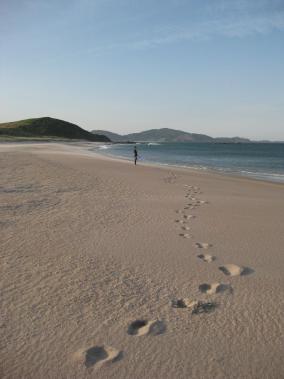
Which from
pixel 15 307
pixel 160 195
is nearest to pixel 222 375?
pixel 15 307

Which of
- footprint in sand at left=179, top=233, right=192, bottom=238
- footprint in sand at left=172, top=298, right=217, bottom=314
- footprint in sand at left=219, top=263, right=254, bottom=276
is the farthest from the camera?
footprint in sand at left=179, top=233, right=192, bottom=238

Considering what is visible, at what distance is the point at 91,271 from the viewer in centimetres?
500

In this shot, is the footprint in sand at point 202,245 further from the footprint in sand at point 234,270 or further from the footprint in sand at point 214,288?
the footprint in sand at point 214,288

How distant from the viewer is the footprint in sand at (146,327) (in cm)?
358

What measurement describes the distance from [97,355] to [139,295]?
1169 mm

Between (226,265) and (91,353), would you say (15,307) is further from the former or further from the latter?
(226,265)

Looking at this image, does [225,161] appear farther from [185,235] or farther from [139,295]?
[139,295]

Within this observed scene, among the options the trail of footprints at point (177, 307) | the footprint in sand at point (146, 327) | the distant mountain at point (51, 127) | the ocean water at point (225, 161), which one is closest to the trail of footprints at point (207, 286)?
the trail of footprints at point (177, 307)

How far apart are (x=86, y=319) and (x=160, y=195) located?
8213mm

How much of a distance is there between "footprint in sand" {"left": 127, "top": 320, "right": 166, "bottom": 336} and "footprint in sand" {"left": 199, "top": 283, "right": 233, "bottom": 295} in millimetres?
975

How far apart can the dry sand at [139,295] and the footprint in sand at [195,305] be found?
0.01 meters

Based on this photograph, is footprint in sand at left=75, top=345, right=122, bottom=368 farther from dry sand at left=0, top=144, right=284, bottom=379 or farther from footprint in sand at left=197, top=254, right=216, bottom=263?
footprint in sand at left=197, top=254, right=216, bottom=263

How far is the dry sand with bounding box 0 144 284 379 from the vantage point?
125 inches

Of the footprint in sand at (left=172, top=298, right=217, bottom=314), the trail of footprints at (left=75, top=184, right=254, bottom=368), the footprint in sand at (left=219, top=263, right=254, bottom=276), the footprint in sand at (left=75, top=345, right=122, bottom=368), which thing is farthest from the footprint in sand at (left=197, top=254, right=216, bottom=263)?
the footprint in sand at (left=75, top=345, right=122, bottom=368)
